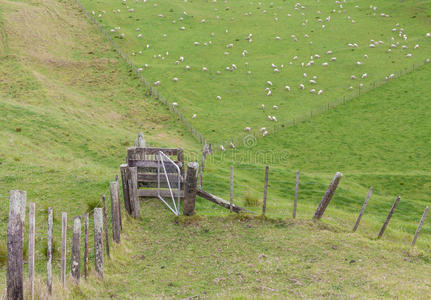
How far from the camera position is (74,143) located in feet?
93.8

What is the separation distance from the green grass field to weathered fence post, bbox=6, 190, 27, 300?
0.63 metres

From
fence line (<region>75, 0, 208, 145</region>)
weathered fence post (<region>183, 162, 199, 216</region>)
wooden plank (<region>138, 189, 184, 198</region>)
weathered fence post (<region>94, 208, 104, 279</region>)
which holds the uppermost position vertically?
fence line (<region>75, 0, 208, 145</region>)

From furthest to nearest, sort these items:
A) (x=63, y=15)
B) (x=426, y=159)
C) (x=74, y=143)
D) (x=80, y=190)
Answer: (x=63, y=15), (x=426, y=159), (x=74, y=143), (x=80, y=190)

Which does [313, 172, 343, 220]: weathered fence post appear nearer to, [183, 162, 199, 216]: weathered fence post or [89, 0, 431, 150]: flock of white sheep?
[183, 162, 199, 216]: weathered fence post

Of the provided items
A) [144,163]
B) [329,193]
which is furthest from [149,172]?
[329,193]

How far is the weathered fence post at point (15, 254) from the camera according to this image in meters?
8.35

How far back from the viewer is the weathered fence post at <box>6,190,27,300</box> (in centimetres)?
835

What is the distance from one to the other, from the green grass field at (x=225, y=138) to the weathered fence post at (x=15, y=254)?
63 cm

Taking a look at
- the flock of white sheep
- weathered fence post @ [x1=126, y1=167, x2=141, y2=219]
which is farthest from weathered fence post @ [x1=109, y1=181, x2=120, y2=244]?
the flock of white sheep

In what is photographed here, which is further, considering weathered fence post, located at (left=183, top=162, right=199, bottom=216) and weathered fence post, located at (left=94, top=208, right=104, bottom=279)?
weathered fence post, located at (left=183, top=162, right=199, bottom=216)

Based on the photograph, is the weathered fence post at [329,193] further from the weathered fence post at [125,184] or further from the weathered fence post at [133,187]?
the weathered fence post at [125,184]

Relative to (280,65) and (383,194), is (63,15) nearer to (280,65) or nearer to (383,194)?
(280,65)

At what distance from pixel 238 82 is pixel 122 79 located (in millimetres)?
12989

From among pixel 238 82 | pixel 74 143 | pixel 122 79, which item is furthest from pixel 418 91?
pixel 74 143
